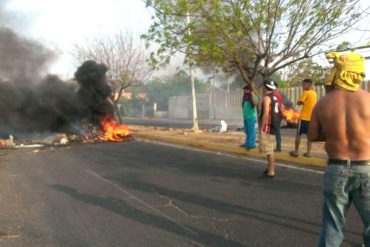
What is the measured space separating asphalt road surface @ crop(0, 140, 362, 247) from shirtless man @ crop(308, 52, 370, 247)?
1220mm

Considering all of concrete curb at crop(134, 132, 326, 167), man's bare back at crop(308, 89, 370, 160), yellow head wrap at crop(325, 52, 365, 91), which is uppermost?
yellow head wrap at crop(325, 52, 365, 91)

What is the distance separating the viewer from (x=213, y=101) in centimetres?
3916

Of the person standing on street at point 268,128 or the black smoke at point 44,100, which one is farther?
the black smoke at point 44,100

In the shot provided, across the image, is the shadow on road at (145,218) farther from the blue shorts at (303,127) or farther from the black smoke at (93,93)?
the black smoke at (93,93)

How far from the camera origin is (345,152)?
125 inches

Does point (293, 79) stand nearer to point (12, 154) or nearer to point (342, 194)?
point (12, 154)

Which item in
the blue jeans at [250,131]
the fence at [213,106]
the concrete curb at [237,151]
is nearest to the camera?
the concrete curb at [237,151]

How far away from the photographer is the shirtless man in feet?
10.3

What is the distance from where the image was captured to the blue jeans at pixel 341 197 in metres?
3.14

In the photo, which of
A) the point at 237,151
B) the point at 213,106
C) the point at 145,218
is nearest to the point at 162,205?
the point at 145,218

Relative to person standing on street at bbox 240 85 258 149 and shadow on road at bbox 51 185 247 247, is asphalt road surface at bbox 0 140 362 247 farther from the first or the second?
person standing on street at bbox 240 85 258 149

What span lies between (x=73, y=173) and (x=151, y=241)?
4.93 meters

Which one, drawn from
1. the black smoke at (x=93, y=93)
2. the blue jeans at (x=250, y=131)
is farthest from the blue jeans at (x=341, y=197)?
the black smoke at (x=93, y=93)

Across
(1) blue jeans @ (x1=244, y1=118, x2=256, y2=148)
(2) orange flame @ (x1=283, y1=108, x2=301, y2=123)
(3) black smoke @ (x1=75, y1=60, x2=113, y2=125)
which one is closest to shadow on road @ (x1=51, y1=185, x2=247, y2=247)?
(1) blue jeans @ (x1=244, y1=118, x2=256, y2=148)
